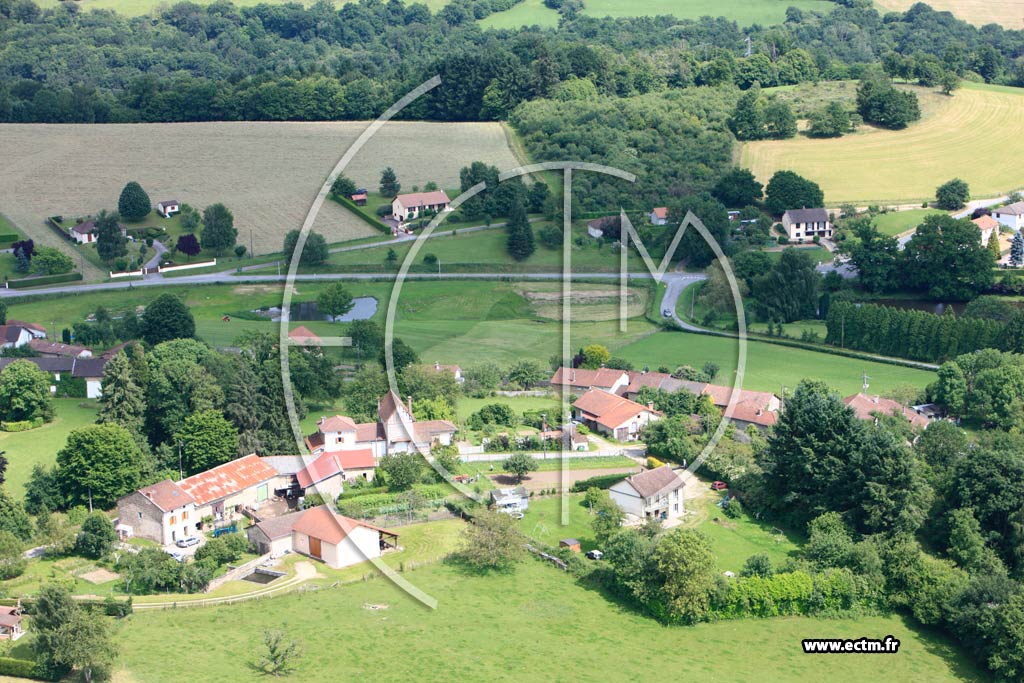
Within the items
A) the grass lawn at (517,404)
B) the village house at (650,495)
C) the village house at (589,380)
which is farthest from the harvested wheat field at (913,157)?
the village house at (650,495)

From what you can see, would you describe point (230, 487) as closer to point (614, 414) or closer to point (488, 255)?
point (614, 414)

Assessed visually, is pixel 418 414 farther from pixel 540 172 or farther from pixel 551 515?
pixel 540 172

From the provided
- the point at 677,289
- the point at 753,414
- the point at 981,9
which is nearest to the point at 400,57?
the point at 677,289

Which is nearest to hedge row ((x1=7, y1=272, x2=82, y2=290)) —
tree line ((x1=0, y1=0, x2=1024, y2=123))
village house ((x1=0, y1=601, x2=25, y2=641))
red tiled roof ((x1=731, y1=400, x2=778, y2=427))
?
tree line ((x1=0, y1=0, x2=1024, y2=123))

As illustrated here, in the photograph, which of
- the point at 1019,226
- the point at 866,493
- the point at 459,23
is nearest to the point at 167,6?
the point at 459,23

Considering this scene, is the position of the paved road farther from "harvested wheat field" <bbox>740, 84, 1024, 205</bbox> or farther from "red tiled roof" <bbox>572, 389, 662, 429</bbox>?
"harvested wheat field" <bbox>740, 84, 1024, 205</bbox>

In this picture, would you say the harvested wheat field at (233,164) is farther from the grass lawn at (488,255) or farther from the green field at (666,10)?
the green field at (666,10)
